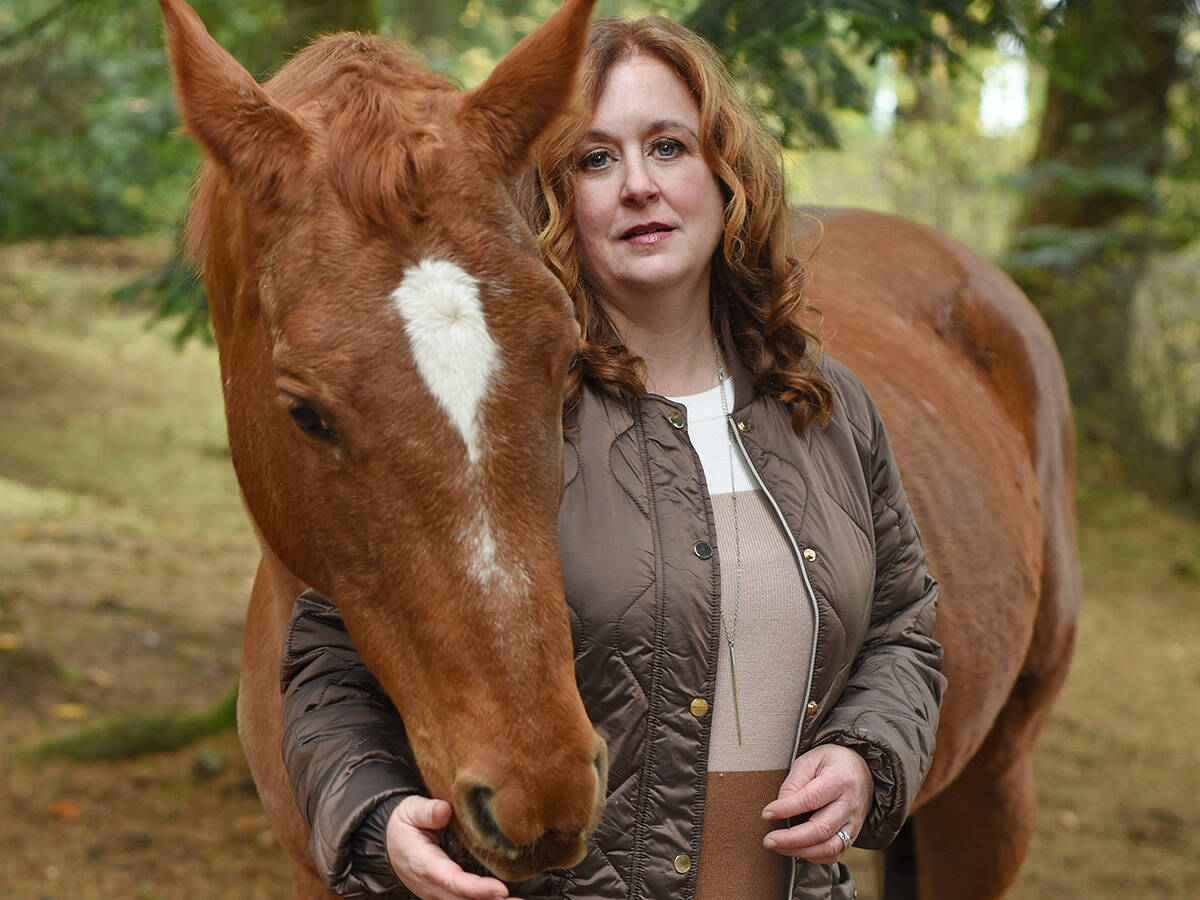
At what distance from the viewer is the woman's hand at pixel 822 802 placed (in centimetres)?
177

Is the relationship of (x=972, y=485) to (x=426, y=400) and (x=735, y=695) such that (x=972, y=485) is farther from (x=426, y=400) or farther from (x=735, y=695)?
(x=426, y=400)

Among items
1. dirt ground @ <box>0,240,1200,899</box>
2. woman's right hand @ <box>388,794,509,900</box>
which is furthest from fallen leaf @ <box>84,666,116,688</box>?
woman's right hand @ <box>388,794,509,900</box>

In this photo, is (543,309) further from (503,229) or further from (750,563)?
(750,563)

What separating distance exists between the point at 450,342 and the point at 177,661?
4758 mm

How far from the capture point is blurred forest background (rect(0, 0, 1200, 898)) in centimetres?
411

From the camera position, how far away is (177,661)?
5672 millimetres

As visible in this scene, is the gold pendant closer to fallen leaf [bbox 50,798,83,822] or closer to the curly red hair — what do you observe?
the curly red hair

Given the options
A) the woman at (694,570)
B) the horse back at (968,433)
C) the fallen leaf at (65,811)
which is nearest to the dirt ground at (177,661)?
the fallen leaf at (65,811)

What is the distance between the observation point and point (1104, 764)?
223 inches

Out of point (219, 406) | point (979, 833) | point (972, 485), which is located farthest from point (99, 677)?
point (219, 406)

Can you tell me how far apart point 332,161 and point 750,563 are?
2.97ft

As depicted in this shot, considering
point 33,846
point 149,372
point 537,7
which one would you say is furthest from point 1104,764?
point 149,372

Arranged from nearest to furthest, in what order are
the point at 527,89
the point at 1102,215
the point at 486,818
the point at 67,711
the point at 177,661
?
the point at 486,818, the point at 527,89, the point at 67,711, the point at 177,661, the point at 1102,215

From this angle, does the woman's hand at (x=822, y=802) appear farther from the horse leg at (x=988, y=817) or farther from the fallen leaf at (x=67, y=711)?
the fallen leaf at (x=67, y=711)
